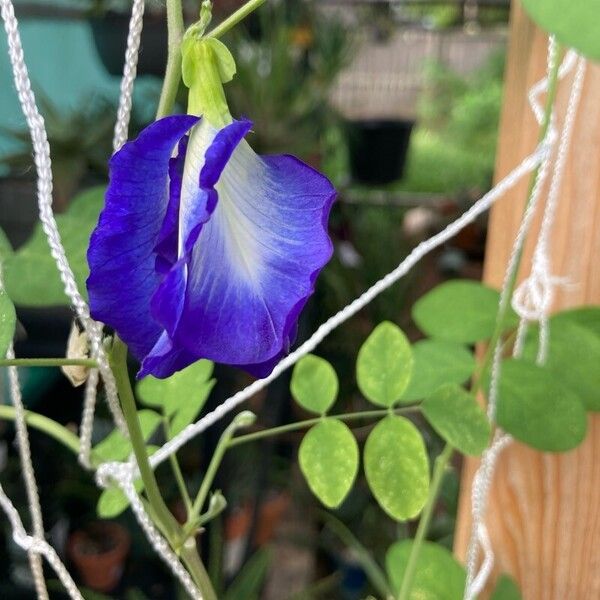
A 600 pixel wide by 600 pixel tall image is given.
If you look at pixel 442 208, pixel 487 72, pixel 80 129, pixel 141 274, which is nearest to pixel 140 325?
pixel 141 274

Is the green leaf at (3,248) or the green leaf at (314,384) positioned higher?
the green leaf at (3,248)

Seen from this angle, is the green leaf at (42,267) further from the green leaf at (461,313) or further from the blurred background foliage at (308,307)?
the green leaf at (461,313)

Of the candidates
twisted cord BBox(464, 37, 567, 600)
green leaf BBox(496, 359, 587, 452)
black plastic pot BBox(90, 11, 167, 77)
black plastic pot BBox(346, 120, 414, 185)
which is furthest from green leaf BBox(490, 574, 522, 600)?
black plastic pot BBox(346, 120, 414, 185)

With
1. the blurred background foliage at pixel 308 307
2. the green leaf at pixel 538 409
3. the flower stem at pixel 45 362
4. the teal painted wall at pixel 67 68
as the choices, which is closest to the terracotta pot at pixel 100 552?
the blurred background foliage at pixel 308 307

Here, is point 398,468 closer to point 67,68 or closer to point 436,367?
point 436,367

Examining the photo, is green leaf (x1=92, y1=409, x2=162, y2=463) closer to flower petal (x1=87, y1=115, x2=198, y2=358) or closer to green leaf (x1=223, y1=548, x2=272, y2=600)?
flower petal (x1=87, y1=115, x2=198, y2=358)

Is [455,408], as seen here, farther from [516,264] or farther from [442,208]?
[442,208]

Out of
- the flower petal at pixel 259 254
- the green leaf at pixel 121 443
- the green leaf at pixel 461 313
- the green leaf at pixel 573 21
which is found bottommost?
the green leaf at pixel 121 443
